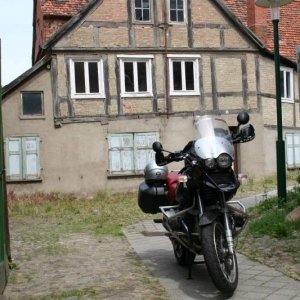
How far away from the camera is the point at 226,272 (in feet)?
16.1

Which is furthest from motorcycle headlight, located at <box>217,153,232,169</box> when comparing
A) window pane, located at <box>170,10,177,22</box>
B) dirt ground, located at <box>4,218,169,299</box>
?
window pane, located at <box>170,10,177,22</box>

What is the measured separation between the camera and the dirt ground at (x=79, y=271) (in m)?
5.34

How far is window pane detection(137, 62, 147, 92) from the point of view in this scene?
60.4 ft

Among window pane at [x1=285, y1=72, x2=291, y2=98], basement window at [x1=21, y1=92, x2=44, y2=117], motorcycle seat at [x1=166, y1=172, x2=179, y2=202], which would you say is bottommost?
motorcycle seat at [x1=166, y1=172, x2=179, y2=202]

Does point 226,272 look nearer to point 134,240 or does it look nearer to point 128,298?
point 128,298

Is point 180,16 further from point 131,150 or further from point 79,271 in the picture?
point 79,271

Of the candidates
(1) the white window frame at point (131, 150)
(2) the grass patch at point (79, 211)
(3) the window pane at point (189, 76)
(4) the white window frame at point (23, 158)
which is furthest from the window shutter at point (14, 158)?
(3) the window pane at point (189, 76)

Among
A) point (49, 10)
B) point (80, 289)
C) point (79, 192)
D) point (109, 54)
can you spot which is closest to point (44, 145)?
point (79, 192)

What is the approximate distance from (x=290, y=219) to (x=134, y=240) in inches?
99.5

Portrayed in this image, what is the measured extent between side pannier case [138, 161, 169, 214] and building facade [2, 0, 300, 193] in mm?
11518

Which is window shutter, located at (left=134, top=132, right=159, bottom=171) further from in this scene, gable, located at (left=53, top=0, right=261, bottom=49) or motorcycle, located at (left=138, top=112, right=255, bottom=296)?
motorcycle, located at (left=138, top=112, right=255, bottom=296)

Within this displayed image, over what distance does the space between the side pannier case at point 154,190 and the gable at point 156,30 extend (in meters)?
11.9

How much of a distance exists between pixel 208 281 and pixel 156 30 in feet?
46.1

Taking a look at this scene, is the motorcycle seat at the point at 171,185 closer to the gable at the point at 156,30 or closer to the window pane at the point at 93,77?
the window pane at the point at 93,77
